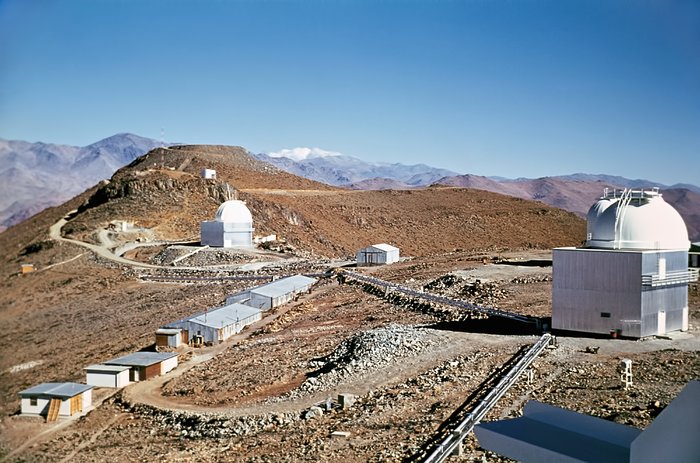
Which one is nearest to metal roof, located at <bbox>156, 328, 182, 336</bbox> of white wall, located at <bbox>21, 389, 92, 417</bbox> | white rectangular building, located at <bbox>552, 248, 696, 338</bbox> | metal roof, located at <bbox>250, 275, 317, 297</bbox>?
metal roof, located at <bbox>250, 275, 317, 297</bbox>

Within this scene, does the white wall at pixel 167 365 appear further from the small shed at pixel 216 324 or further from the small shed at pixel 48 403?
the small shed at pixel 48 403

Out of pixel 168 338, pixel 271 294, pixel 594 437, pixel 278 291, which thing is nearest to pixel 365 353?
pixel 168 338

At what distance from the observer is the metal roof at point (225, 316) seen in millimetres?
27531

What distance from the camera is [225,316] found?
1144 inches

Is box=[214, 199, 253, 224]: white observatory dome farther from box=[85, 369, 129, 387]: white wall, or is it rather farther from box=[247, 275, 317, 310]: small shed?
box=[85, 369, 129, 387]: white wall

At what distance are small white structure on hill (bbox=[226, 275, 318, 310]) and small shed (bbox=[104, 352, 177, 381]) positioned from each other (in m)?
9.74

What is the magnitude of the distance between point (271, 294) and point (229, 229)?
21.6 meters

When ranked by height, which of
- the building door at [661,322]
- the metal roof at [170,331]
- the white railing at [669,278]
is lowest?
the metal roof at [170,331]

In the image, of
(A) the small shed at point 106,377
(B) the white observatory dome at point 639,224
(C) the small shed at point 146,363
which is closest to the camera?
(B) the white observatory dome at point 639,224

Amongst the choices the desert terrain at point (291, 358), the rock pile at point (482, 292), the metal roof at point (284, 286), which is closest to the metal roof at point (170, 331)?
the desert terrain at point (291, 358)

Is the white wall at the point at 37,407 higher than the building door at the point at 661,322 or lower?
lower

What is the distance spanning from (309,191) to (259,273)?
48.4m

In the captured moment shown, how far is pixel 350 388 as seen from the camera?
16.8 m

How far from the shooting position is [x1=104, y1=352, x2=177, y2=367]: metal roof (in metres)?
22.1
